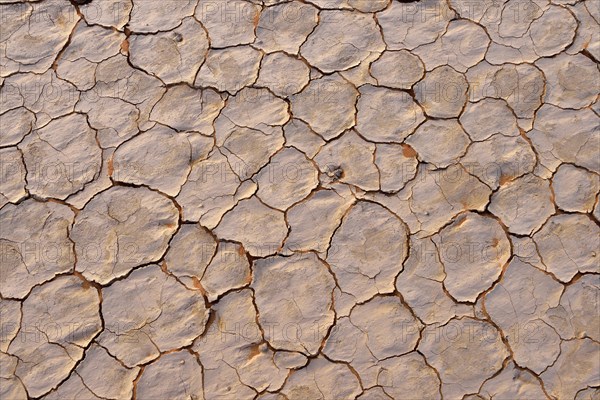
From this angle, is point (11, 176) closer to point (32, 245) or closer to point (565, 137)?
point (32, 245)

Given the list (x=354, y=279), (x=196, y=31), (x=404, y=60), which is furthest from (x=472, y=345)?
(x=196, y=31)

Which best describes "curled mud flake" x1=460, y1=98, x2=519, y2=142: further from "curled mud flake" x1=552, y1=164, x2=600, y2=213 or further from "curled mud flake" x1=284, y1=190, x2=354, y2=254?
"curled mud flake" x1=284, y1=190, x2=354, y2=254

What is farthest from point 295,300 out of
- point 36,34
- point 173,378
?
point 36,34

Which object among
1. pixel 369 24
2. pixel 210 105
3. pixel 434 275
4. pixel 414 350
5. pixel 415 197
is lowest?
pixel 414 350

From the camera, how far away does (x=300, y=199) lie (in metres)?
2.19

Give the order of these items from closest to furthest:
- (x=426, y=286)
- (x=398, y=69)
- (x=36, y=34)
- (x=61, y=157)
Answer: (x=426, y=286), (x=61, y=157), (x=398, y=69), (x=36, y=34)

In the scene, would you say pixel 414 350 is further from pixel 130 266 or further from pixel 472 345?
pixel 130 266

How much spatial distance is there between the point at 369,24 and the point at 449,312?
119 centimetres

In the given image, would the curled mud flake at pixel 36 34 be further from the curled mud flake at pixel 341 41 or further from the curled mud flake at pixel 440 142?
the curled mud flake at pixel 440 142

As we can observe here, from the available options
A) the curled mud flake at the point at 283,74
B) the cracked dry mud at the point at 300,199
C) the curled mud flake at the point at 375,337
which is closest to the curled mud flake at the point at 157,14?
the cracked dry mud at the point at 300,199

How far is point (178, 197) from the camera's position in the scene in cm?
220

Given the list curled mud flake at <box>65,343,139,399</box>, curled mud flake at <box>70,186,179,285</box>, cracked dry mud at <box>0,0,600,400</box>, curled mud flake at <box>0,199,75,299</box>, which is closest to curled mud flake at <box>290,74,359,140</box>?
cracked dry mud at <box>0,0,600,400</box>

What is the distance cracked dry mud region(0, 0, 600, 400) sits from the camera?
2002 mm

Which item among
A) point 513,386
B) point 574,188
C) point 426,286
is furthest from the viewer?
point 574,188
